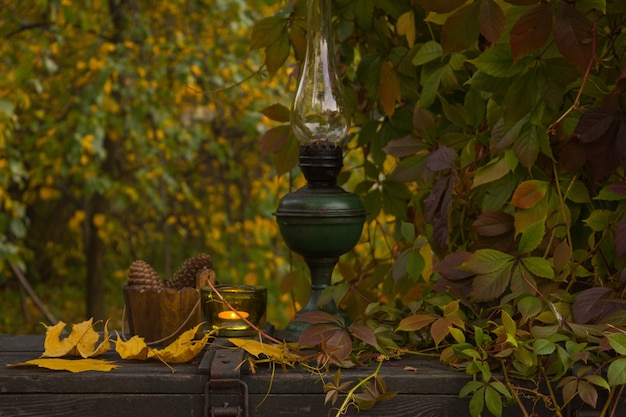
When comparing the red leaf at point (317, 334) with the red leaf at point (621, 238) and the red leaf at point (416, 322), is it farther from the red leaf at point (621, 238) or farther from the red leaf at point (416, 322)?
the red leaf at point (621, 238)

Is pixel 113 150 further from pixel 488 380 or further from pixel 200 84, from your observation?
pixel 488 380

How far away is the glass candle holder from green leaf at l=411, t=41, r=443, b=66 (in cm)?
46

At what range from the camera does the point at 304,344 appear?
1.19 meters

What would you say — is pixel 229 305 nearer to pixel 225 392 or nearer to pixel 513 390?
pixel 225 392

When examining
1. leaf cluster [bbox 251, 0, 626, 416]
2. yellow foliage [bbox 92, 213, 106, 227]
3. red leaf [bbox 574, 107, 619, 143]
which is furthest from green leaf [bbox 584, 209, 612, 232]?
yellow foliage [bbox 92, 213, 106, 227]

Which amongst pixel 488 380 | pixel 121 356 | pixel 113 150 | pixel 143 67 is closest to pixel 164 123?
pixel 143 67

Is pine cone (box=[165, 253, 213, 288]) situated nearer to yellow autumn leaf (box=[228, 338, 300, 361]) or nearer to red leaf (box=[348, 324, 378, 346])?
yellow autumn leaf (box=[228, 338, 300, 361])

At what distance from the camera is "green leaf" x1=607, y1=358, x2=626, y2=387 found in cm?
102

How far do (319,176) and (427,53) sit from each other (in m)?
0.27

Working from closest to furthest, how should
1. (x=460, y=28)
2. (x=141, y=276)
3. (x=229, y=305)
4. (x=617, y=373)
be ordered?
(x=617, y=373) < (x=460, y=28) < (x=229, y=305) < (x=141, y=276)

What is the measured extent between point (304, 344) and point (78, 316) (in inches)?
180

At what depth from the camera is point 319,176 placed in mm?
1394

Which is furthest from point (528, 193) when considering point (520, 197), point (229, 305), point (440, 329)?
point (229, 305)

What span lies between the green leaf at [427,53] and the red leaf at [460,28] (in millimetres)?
269
